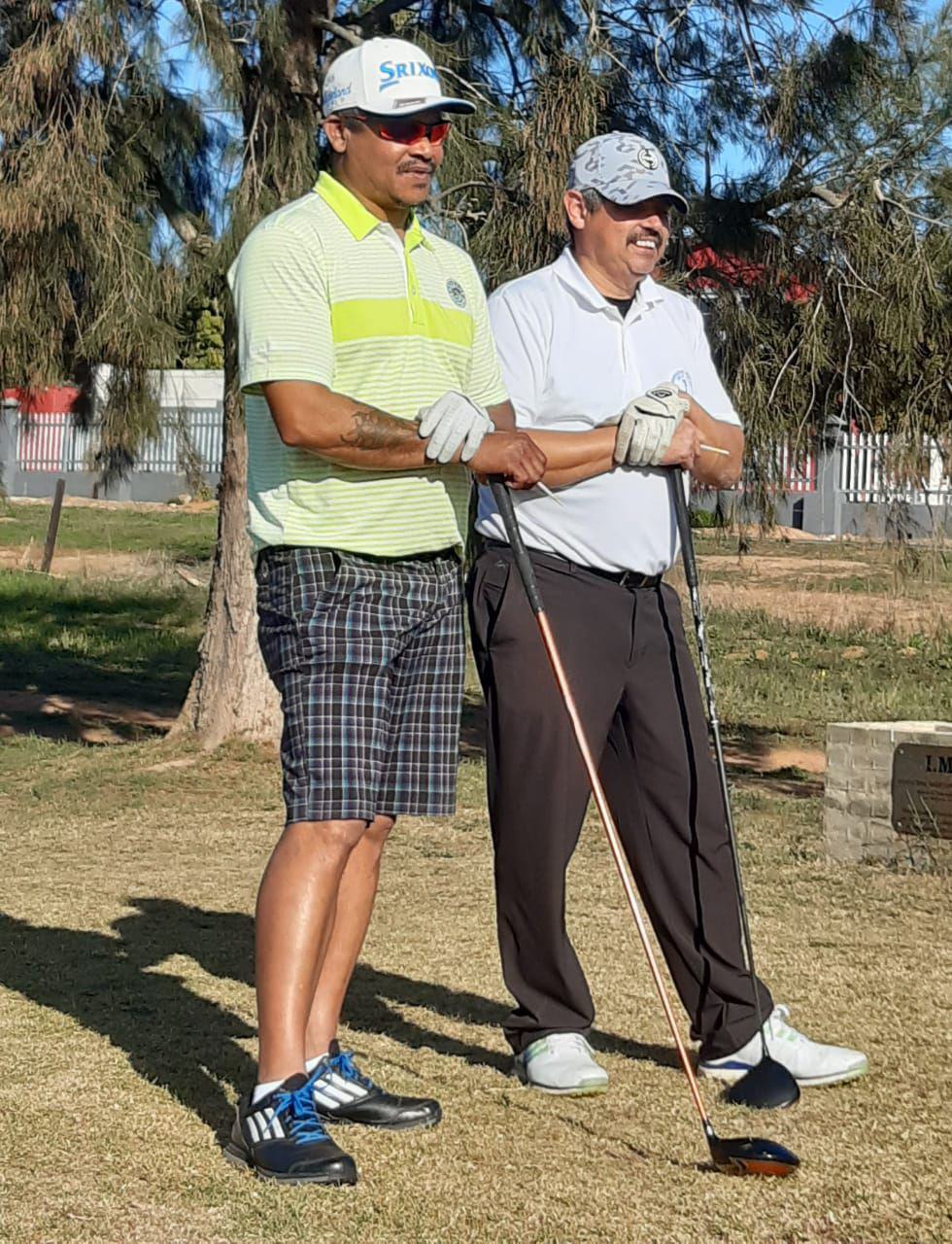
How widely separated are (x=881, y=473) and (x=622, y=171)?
4321mm

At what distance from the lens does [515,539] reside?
Answer: 4004 mm

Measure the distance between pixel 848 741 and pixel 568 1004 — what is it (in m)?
2.93

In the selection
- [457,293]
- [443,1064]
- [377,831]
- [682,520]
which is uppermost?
[457,293]

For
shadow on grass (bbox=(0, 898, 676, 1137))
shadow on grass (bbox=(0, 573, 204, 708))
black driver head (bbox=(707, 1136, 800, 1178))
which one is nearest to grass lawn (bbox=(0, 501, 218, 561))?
shadow on grass (bbox=(0, 573, 204, 708))

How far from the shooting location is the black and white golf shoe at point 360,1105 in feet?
12.6

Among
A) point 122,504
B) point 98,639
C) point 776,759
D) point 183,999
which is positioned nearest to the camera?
point 183,999

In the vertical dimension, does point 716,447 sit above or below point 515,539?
above

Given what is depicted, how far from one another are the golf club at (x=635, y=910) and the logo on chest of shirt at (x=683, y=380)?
59 cm

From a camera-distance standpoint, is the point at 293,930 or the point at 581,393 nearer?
the point at 293,930

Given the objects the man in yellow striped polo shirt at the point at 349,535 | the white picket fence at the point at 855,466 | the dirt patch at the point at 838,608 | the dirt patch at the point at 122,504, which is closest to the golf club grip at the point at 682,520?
the man in yellow striped polo shirt at the point at 349,535

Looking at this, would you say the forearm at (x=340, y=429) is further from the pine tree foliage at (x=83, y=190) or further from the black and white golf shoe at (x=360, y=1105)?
the pine tree foliage at (x=83, y=190)

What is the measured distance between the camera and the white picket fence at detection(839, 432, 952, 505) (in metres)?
8.22

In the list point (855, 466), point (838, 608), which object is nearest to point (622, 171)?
point (855, 466)

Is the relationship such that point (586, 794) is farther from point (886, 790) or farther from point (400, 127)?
point (886, 790)
